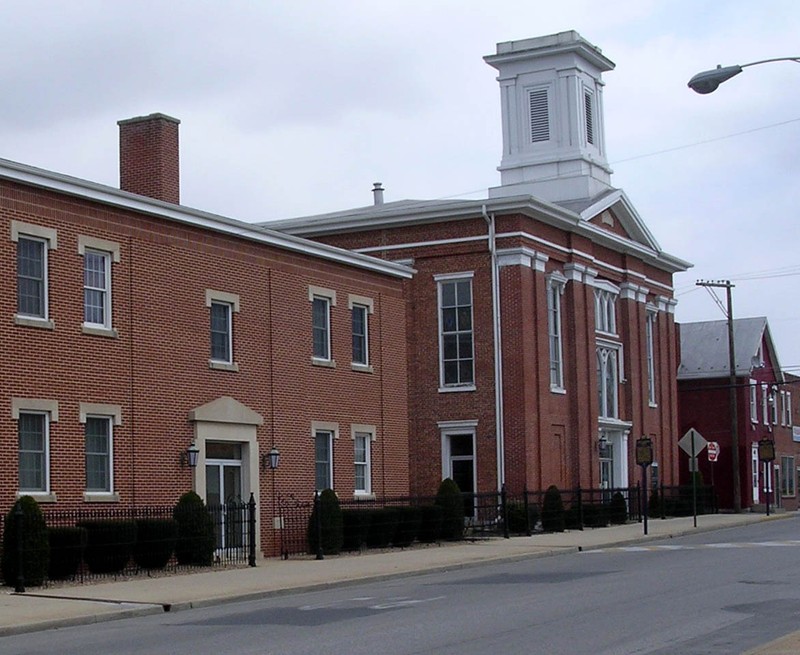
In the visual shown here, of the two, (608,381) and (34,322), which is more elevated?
(34,322)

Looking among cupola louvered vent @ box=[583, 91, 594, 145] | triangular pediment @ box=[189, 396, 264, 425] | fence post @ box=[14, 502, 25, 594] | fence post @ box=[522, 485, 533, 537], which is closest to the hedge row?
fence post @ box=[14, 502, 25, 594]

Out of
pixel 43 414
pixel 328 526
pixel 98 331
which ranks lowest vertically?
pixel 328 526

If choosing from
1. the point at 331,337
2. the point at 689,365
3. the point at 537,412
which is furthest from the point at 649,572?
the point at 689,365

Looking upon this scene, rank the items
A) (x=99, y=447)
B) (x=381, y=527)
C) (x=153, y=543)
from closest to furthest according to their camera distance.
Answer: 1. (x=153, y=543)
2. (x=99, y=447)
3. (x=381, y=527)

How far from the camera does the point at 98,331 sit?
28141mm

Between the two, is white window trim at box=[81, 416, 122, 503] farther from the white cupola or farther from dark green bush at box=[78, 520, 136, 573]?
the white cupola

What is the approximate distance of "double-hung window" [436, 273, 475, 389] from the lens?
45.2 meters

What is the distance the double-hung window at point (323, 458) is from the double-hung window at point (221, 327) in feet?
13.0

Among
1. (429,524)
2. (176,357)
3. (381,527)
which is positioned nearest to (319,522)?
(381,527)

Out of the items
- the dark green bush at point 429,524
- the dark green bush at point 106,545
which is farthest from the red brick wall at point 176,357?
the dark green bush at point 429,524

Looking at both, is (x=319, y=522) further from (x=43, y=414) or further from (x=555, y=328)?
(x=555, y=328)

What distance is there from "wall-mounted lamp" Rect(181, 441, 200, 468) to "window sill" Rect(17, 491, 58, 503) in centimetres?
403

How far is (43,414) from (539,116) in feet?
96.1

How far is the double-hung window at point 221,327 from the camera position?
3173 centimetres
